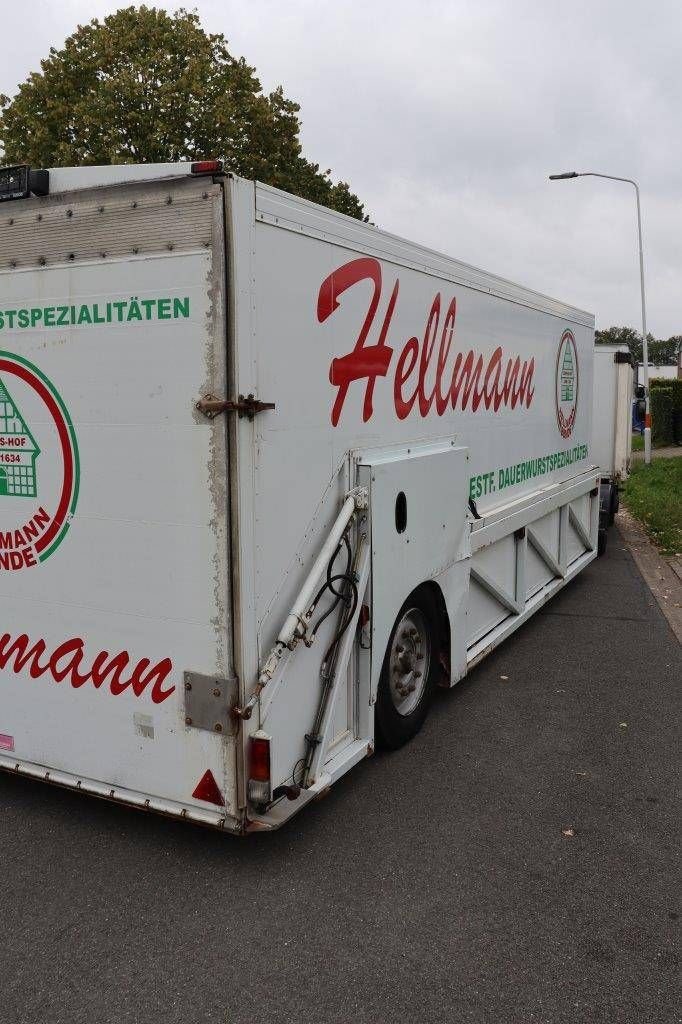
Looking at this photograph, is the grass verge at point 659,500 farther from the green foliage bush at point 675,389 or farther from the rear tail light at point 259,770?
the rear tail light at point 259,770

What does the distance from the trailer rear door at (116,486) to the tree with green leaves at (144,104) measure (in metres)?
15.5

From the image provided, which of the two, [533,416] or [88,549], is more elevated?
[533,416]

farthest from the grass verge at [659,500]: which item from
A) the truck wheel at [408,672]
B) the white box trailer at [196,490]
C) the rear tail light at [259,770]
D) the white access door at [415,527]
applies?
the rear tail light at [259,770]

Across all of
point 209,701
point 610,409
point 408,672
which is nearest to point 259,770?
point 209,701

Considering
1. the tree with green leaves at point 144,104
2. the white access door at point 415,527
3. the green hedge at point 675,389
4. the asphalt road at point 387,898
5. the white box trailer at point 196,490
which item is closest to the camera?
the asphalt road at point 387,898

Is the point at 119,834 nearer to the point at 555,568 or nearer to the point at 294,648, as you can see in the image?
the point at 294,648

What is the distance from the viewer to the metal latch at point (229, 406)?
10.6ft

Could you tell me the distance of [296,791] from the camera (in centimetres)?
360

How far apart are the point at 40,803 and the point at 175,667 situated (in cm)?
138

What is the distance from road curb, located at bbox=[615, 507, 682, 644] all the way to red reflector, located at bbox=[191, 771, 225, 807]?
5087mm

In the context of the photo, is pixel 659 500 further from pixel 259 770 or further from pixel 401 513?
pixel 259 770

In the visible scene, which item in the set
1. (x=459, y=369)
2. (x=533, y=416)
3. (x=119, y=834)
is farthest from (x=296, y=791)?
(x=533, y=416)

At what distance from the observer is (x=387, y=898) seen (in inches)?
136

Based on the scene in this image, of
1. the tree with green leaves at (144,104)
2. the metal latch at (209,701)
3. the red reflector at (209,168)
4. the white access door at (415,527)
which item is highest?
the tree with green leaves at (144,104)
